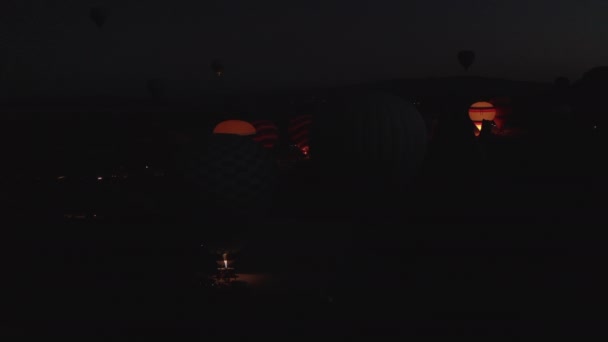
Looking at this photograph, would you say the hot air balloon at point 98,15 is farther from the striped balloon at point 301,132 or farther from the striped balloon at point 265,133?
the striped balloon at point 301,132

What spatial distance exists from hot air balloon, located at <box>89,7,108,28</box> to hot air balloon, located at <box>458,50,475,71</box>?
55.2ft

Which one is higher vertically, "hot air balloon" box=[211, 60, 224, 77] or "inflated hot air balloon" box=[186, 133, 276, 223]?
"hot air balloon" box=[211, 60, 224, 77]

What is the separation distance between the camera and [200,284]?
7844 millimetres

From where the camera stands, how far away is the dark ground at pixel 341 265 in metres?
6.64

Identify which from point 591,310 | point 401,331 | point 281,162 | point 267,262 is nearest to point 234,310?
point 401,331

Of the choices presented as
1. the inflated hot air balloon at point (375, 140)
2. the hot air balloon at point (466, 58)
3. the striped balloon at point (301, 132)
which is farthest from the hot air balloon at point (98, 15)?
the inflated hot air balloon at point (375, 140)

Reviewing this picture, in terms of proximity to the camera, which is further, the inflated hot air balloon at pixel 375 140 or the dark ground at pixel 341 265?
the inflated hot air balloon at pixel 375 140

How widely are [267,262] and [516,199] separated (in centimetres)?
420

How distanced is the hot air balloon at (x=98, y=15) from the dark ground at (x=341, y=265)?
70.4 feet

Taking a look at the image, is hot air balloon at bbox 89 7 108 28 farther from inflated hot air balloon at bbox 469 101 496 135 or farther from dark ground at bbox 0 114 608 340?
dark ground at bbox 0 114 608 340

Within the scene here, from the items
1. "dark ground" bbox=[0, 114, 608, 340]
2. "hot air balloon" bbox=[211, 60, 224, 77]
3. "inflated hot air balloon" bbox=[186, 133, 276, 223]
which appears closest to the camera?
"dark ground" bbox=[0, 114, 608, 340]

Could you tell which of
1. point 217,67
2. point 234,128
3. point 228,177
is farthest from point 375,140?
point 217,67

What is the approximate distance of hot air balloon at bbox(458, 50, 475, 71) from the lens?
1297 inches

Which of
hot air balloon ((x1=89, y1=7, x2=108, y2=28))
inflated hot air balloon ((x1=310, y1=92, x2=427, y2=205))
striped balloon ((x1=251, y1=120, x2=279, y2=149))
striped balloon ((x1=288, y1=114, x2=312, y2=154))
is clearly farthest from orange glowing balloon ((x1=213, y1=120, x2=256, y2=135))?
hot air balloon ((x1=89, y1=7, x2=108, y2=28))
